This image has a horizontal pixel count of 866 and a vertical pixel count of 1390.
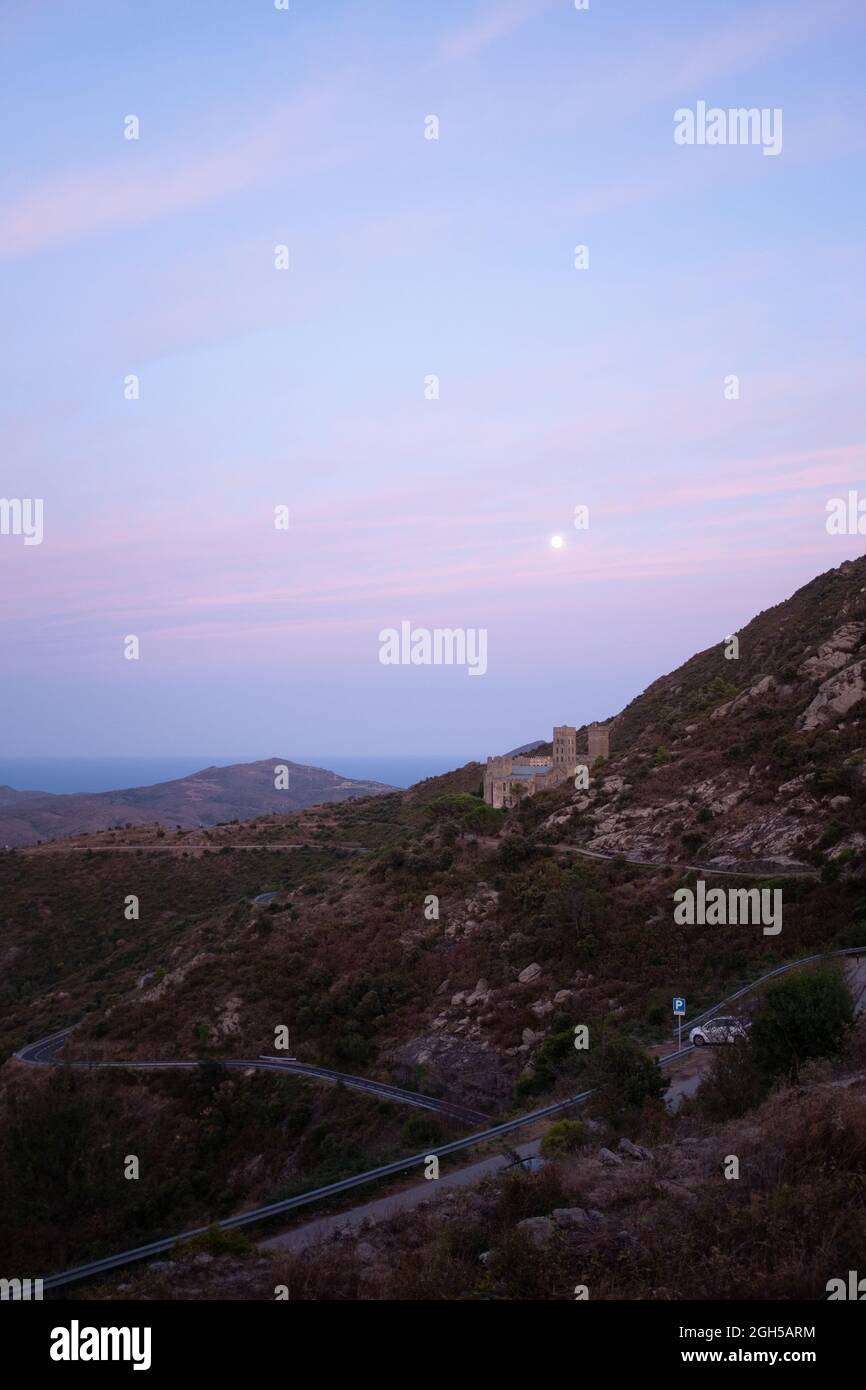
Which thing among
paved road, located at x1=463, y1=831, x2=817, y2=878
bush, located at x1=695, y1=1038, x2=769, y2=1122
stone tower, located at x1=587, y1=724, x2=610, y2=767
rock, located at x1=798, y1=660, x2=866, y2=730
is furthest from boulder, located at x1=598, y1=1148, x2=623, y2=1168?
stone tower, located at x1=587, y1=724, x2=610, y2=767

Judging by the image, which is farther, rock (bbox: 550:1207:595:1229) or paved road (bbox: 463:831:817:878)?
paved road (bbox: 463:831:817:878)

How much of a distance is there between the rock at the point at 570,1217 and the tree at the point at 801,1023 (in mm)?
5373

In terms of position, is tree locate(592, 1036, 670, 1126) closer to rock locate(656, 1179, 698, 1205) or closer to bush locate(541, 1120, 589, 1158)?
bush locate(541, 1120, 589, 1158)

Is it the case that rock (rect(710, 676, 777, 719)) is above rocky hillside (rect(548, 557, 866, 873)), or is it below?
above

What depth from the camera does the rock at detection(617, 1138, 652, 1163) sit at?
11375 mm

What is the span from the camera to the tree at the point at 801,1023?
44.4 feet

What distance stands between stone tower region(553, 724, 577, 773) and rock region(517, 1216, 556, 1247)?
4682 cm

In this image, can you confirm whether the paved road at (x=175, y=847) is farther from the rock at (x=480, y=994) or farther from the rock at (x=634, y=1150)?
the rock at (x=634, y=1150)

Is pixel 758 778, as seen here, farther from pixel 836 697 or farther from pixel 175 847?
pixel 175 847

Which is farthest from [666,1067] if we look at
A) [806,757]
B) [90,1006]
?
[90,1006]
